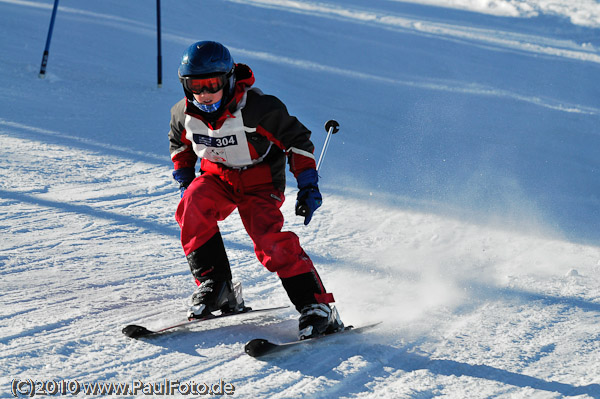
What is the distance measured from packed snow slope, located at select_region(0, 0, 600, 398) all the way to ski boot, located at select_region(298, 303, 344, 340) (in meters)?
0.10

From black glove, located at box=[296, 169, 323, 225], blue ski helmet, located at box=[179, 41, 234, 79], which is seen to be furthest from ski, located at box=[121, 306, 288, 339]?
blue ski helmet, located at box=[179, 41, 234, 79]

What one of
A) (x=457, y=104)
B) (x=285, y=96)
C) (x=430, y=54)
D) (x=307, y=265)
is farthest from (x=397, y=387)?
(x=430, y=54)

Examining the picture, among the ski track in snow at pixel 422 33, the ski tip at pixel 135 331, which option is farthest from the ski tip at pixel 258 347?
the ski track in snow at pixel 422 33

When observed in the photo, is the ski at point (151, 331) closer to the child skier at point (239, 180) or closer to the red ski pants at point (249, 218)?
the child skier at point (239, 180)

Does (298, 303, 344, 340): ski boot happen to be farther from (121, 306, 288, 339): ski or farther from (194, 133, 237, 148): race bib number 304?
(194, 133, 237, 148): race bib number 304

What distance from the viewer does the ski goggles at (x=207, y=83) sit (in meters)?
3.18

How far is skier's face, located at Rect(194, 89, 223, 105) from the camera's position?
320 cm

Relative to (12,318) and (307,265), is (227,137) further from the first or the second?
(12,318)

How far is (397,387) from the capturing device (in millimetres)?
2822

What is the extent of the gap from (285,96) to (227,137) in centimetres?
609

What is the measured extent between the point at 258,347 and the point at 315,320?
0.35 meters

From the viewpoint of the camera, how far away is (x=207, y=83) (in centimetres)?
318

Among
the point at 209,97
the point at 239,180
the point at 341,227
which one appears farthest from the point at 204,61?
the point at 341,227

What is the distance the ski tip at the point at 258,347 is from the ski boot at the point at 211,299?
1.26 feet
